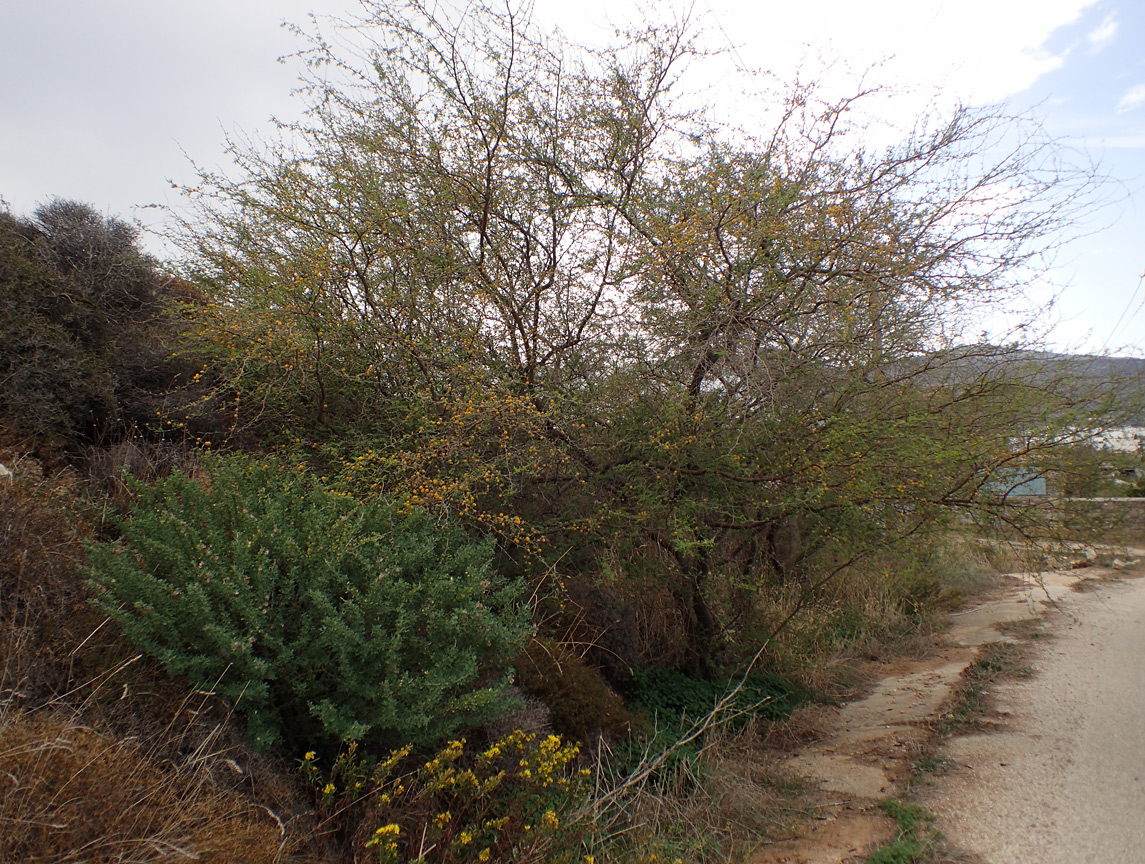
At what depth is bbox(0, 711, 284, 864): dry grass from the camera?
1867 mm

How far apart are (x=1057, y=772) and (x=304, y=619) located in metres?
4.81

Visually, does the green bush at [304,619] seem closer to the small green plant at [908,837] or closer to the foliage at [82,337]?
the small green plant at [908,837]

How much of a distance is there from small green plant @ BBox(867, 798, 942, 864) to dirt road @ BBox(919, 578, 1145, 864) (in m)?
0.12

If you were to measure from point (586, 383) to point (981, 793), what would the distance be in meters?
3.73

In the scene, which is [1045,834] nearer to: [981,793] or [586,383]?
[981,793]

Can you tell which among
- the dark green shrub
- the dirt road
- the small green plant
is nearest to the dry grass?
the small green plant

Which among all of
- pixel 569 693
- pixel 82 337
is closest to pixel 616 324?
pixel 569 693

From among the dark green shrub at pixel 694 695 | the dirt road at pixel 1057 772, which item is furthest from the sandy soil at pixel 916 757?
the dark green shrub at pixel 694 695

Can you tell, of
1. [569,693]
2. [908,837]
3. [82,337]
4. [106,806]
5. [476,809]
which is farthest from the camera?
[82,337]

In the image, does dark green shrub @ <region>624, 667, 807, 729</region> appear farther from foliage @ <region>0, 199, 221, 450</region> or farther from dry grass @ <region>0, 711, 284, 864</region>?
foliage @ <region>0, 199, 221, 450</region>

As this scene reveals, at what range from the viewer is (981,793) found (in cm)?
401

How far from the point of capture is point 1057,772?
14.0 feet

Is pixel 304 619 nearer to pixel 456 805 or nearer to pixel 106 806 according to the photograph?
pixel 106 806

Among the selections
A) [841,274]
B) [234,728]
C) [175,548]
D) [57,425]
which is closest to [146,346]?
[57,425]
